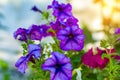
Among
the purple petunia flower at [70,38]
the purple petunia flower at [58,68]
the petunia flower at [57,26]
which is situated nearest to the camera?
the purple petunia flower at [58,68]

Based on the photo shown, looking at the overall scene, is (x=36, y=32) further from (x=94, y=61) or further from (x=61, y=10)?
(x=94, y=61)

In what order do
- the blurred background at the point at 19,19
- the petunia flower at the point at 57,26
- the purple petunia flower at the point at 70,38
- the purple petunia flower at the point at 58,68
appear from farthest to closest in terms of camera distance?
1. the blurred background at the point at 19,19
2. the petunia flower at the point at 57,26
3. the purple petunia flower at the point at 70,38
4. the purple petunia flower at the point at 58,68

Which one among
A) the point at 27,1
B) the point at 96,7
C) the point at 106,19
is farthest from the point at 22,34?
the point at 27,1

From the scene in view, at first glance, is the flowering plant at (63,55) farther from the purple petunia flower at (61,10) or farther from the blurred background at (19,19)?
the blurred background at (19,19)

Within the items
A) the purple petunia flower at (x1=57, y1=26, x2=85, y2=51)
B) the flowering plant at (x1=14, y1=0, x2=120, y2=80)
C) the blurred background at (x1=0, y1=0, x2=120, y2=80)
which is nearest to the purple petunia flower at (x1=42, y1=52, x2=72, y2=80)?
the flowering plant at (x1=14, y1=0, x2=120, y2=80)

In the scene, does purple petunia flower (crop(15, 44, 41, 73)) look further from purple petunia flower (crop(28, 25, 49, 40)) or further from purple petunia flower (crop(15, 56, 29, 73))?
purple petunia flower (crop(28, 25, 49, 40))

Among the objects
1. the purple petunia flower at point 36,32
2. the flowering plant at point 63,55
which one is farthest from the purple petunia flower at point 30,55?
the purple petunia flower at point 36,32

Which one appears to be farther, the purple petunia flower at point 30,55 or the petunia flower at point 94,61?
the petunia flower at point 94,61

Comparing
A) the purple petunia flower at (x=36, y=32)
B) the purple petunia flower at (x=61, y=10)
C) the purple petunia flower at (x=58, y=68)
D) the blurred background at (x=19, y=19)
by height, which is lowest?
the purple petunia flower at (x=58, y=68)

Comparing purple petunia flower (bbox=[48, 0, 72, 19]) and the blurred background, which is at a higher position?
the blurred background

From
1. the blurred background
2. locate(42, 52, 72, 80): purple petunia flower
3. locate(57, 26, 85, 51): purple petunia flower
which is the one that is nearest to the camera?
locate(42, 52, 72, 80): purple petunia flower
